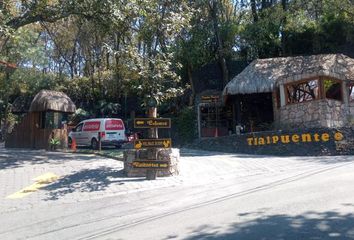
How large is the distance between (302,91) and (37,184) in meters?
15.2

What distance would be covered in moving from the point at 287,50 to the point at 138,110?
12.7 metres

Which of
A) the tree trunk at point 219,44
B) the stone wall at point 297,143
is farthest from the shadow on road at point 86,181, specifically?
the tree trunk at point 219,44

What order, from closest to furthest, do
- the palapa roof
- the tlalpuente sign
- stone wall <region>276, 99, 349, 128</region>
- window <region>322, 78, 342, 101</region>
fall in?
the tlalpuente sign → stone wall <region>276, 99, 349, 128</region> → the palapa roof → window <region>322, 78, 342, 101</region>

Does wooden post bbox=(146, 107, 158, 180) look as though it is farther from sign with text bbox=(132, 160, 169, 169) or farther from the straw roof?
the straw roof

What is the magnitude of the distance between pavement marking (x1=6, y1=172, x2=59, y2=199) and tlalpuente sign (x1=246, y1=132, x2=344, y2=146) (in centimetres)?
932

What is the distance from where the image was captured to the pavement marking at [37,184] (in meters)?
11.4

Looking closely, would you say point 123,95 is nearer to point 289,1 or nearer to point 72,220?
point 289,1

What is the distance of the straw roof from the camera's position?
2417 cm

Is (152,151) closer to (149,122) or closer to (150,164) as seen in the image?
(150,164)

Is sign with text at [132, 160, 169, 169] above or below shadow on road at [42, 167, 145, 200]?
above

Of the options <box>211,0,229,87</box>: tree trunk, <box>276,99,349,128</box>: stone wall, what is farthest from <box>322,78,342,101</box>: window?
<box>211,0,229,87</box>: tree trunk

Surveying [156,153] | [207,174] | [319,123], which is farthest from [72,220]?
[319,123]

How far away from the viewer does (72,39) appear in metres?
42.0

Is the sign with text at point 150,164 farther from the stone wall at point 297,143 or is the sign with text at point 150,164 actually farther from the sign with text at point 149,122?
the stone wall at point 297,143
